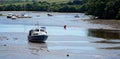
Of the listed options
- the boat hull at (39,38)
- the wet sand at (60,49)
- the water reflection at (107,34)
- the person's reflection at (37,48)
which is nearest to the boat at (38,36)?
the boat hull at (39,38)

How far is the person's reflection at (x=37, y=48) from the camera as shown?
5950 cm

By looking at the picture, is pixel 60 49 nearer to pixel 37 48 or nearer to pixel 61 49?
pixel 61 49

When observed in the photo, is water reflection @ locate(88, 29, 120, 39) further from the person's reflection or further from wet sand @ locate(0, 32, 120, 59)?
the person's reflection

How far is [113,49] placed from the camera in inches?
2467

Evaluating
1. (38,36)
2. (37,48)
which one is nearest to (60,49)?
(37,48)

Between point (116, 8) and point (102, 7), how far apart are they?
25.7 feet

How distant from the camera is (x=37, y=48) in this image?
208 ft

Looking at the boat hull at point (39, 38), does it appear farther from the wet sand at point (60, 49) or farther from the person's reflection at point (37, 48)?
the person's reflection at point (37, 48)

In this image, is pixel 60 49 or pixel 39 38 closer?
pixel 60 49

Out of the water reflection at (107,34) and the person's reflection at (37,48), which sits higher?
the person's reflection at (37,48)

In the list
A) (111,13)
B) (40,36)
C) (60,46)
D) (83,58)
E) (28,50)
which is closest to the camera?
(83,58)

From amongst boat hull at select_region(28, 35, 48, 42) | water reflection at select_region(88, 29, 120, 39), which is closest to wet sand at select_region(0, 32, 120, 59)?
boat hull at select_region(28, 35, 48, 42)

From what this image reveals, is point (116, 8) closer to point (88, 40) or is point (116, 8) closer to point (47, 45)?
point (88, 40)

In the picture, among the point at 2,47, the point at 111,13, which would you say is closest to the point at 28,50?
the point at 2,47
